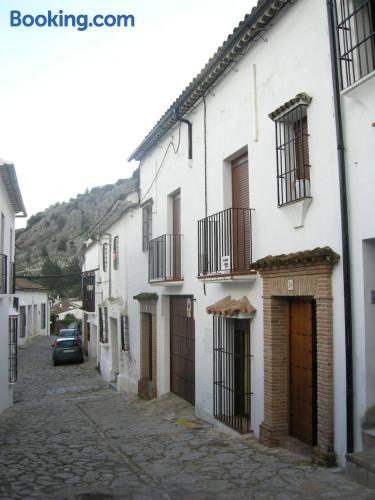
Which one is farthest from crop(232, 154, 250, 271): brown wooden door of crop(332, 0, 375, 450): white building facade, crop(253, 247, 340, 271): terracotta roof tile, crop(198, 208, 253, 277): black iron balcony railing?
crop(332, 0, 375, 450): white building facade

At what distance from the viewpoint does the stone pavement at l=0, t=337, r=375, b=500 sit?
18.7ft

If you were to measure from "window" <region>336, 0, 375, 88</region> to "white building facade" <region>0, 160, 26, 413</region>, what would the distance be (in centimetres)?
775

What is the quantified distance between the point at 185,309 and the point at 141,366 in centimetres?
348

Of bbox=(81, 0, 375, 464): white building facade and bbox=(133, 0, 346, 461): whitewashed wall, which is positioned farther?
bbox=(133, 0, 346, 461): whitewashed wall

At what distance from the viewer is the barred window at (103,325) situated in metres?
20.2

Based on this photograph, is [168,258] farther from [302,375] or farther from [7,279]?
[302,375]

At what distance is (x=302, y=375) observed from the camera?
23.4 feet

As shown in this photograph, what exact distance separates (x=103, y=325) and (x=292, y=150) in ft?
50.0

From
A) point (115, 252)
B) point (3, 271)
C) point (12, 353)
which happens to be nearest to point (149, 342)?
point (12, 353)

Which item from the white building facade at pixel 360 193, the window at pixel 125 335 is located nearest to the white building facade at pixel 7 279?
the window at pixel 125 335

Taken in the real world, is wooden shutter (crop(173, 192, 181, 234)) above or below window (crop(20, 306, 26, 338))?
above

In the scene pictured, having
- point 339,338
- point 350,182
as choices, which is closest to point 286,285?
point 339,338

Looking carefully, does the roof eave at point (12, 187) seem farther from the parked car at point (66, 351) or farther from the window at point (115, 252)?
the parked car at point (66, 351)

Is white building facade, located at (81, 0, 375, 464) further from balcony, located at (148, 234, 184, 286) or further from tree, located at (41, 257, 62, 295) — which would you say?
tree, located at (41, 257, 62, 295)
